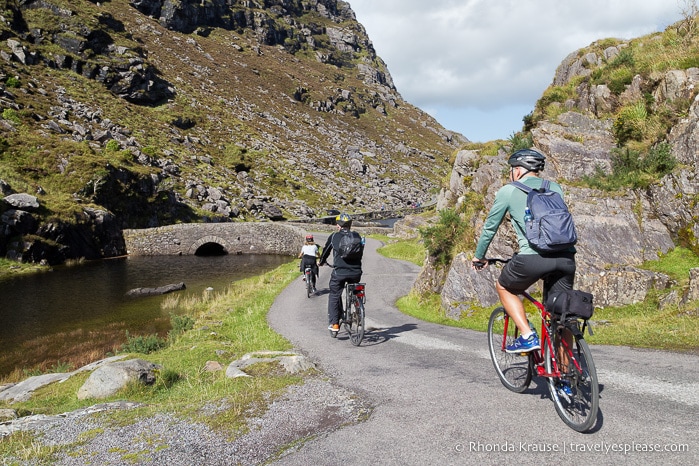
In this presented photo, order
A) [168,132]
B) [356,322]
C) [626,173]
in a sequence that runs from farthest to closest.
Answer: [168,132], [626,173], [356,322]

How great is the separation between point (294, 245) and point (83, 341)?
3354cm

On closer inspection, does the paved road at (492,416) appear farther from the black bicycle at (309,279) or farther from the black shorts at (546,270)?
the black bicycle at (309,279)

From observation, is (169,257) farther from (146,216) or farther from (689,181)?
(689,181)

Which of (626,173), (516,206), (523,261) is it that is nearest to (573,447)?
(523,261)

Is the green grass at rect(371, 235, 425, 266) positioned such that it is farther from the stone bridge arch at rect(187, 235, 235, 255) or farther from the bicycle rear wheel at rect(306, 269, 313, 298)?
the stone bridge arch at rect(187, 235, 235, 255)

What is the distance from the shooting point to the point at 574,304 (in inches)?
156

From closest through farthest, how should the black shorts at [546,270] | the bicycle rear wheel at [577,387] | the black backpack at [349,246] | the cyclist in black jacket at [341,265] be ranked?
the bicycle rear wheel at [577,387]
the black shorts at [546,270]
the black backpack at [349,246]
the cyclist in black jacket at [341,265]

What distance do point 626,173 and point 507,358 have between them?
976 cm

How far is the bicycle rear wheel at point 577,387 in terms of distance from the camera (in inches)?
146

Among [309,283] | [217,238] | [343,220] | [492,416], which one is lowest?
[217,238]

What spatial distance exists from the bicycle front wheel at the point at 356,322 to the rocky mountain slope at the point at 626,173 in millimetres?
4197

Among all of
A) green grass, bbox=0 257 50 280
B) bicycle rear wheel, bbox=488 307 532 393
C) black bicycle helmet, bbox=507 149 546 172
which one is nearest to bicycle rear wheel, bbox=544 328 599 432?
bicycle rear wheel, bbox=488 307 532 393

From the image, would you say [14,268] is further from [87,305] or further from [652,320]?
[652,320]

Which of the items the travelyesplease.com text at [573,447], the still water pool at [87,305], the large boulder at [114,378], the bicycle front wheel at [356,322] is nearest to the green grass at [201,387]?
the large boulder at [114,378]
